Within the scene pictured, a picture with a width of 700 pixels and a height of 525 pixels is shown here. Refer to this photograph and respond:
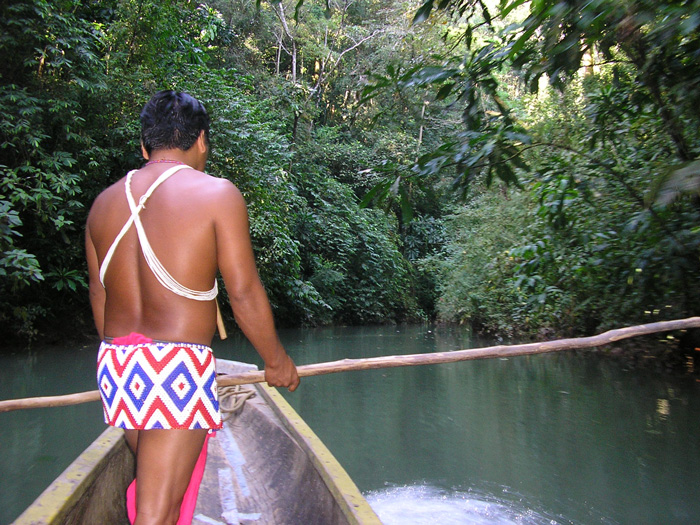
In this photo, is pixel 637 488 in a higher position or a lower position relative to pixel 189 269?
lower

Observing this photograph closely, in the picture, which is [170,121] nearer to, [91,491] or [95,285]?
[95,285]

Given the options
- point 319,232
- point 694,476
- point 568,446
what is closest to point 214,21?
point 319,232

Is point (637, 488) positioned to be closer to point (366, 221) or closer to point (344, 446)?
point (344, 446)

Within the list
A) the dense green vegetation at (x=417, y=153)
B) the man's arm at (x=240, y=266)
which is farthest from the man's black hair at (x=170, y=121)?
the dense green vegetation at (x=417, y=153)

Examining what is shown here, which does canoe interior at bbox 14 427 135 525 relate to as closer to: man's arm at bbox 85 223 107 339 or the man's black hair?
man's arm at bbox 85 223 107 339

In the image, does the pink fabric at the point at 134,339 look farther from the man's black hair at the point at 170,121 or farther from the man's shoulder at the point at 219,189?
the man's black hair at the point at 170,121

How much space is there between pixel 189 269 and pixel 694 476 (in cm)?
369

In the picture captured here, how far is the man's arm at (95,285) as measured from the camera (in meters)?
1.43

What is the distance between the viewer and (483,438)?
4.71 metres

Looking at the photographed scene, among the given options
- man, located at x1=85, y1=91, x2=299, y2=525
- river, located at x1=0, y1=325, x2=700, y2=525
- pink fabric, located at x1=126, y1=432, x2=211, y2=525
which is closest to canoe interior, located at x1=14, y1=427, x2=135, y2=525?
pink fabric, located at x1=126, y1=432, x2=211, y2=525

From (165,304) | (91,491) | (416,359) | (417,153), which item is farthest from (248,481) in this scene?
(417,153)

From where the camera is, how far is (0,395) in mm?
5570

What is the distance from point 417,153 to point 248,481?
14.8 m

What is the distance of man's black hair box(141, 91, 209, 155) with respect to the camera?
4.50ft
